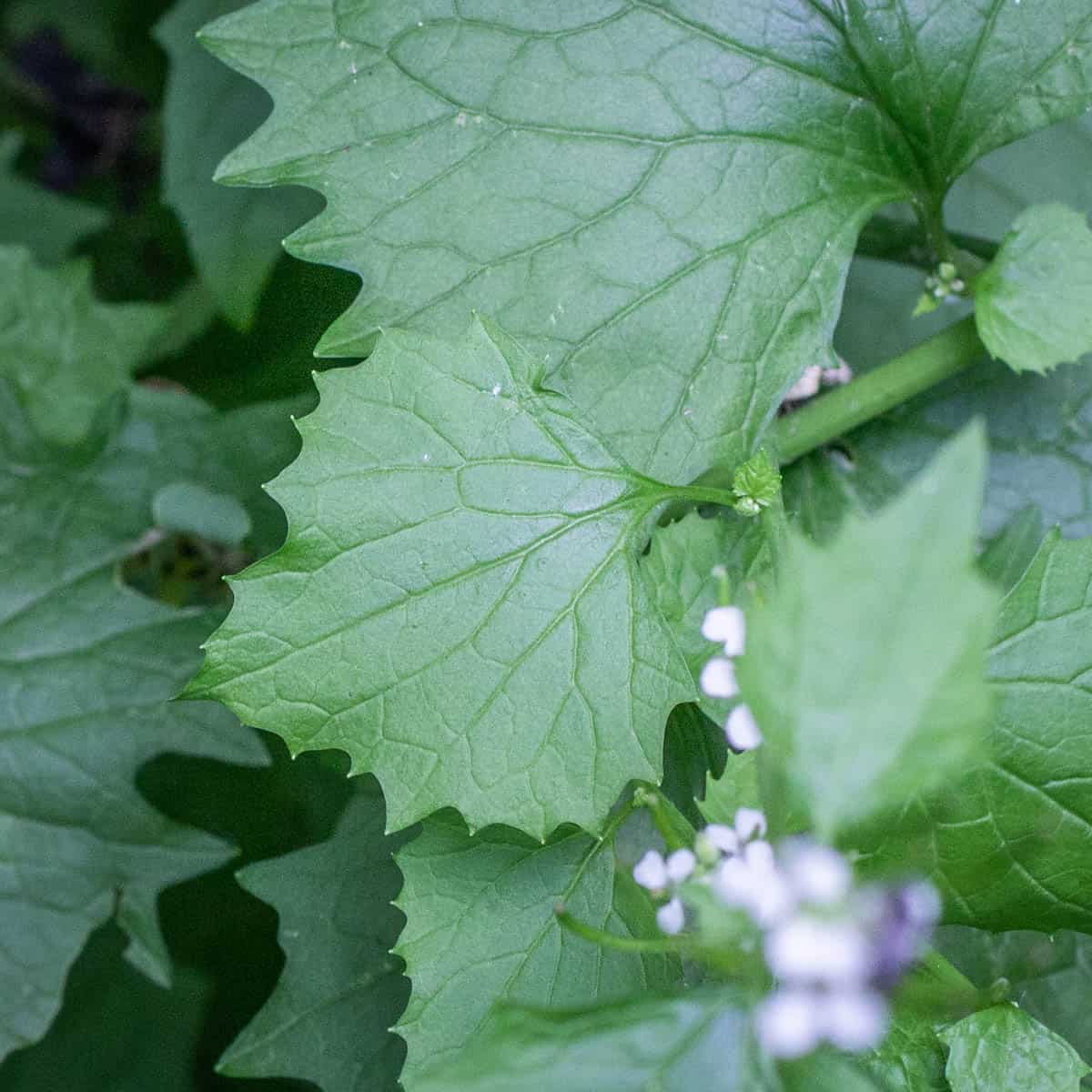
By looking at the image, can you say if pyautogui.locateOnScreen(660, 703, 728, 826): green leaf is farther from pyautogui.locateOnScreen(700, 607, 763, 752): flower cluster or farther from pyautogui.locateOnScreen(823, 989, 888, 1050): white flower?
pyautogui.locateOnScreen(823, 989, 888, 1050): white flower

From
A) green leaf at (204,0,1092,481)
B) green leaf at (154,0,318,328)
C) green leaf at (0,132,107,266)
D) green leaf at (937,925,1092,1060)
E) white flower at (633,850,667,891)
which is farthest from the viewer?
green leaf at (0,132,107,266)

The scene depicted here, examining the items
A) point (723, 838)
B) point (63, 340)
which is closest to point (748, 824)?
point (723, 838)

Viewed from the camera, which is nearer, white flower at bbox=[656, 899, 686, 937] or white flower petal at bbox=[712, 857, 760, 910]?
white flower petal at bbox=[712, 857, 760, 910]

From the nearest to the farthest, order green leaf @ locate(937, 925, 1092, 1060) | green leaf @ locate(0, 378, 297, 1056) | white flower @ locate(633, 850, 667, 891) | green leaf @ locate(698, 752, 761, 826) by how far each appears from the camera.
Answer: white flower @ locate(633, 850, 667, 891) → green leaf @ locate(698, 752, 761, 826) → green leaf @ locate(937, 925, 1092, 1060) → green leaf @ locate(0, 378, 297, 1056)

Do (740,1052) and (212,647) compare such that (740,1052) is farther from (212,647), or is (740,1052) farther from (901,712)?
(212,647)

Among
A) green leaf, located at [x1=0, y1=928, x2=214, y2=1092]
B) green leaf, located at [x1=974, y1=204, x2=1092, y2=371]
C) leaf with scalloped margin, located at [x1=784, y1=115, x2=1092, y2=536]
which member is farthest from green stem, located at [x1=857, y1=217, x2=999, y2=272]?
green leaf, located at [x1=0, y1=928, x2=214, y2=1092]

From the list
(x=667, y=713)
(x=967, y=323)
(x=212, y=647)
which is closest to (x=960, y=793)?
(x=667, y=713)
